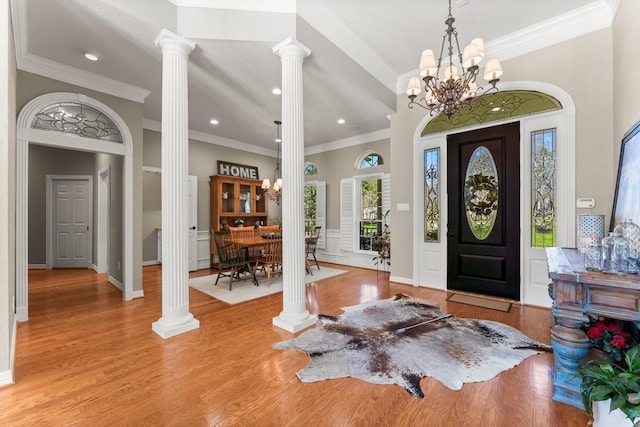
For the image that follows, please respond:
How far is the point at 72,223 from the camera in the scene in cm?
625

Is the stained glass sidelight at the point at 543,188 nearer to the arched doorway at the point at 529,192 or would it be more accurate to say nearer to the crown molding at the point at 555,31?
the arched doorway at the point at 529,192

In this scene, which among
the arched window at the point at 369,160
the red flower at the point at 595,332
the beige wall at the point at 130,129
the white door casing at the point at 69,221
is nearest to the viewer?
the red flower at the point at 595,332

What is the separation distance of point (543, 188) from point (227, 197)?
5.90 m

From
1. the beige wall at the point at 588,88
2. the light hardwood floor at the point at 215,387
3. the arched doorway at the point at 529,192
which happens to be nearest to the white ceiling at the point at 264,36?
the beige wall at the point at 588,88

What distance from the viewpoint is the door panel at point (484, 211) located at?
12.2 ft

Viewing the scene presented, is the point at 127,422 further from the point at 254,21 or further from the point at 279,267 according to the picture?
the point at 279,267

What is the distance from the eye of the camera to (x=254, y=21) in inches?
112

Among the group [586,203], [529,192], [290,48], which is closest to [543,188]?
[529,192]

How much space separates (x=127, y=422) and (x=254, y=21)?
345 cm

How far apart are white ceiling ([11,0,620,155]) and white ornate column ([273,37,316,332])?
0.31m

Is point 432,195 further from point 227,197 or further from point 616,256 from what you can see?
point 227,197

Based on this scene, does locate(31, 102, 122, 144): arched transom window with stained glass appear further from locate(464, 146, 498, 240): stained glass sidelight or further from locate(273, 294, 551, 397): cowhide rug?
locate(464, 146, 498, 240): stained glass sidelight

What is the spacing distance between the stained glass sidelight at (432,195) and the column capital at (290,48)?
8.40ft

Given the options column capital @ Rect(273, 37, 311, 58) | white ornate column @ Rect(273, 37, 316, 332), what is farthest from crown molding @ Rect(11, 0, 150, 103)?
white ornate column @ Rect(273, 37, 316, 332)
